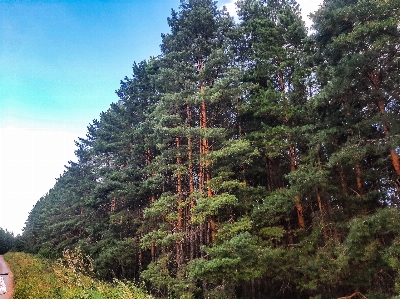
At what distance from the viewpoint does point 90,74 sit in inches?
928

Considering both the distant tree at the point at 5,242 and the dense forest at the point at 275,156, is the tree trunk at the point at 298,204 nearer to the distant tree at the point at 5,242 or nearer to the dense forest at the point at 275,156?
the dense forest at the point at 275,156

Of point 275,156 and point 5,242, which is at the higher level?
point 275,156

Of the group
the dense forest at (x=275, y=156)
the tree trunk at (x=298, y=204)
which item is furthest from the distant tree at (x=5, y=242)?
the tree trunk at (x=298, y=204)

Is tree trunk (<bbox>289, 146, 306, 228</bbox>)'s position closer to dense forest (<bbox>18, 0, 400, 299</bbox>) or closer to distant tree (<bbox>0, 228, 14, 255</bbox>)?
dense forest (<bbox>18, 0, 400, 299</bbox>)

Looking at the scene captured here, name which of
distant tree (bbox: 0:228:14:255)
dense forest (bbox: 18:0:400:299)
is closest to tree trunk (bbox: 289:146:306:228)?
dense forest (bbox: 18:0:400:299)

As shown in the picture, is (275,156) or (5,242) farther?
(5,242)

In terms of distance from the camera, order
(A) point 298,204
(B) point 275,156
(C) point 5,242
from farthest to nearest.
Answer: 1. (C) point 5,242
2. (B) point 275,156
3. (A) point 298,204

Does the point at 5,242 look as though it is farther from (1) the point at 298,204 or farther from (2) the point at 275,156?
(1) the point at 298,204

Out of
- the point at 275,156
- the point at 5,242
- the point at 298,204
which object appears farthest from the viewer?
the point at 5,242

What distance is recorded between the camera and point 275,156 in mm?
13492

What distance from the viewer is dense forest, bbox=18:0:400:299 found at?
9438mm

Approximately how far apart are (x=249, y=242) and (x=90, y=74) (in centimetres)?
1983

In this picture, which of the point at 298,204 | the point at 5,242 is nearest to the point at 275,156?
the point at 298,204

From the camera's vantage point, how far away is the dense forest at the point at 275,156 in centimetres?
944
